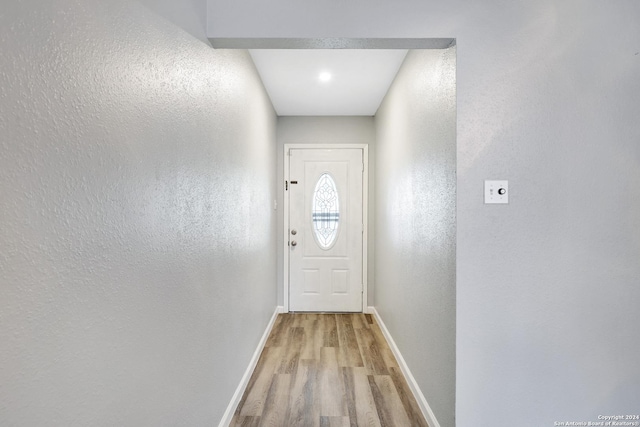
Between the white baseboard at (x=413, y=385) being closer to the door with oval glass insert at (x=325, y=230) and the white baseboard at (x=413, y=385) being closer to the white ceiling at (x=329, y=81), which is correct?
the door with oval glass insert at (x=325, y=230)

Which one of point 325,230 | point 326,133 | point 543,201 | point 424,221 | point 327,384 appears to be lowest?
point 327,384

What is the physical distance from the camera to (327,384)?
101 inches

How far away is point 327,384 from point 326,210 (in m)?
2.20

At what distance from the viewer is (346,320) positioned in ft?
13.3

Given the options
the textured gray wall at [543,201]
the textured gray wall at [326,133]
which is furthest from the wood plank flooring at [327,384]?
the textured gray wall at [326,133]

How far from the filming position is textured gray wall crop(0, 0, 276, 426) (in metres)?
0.66

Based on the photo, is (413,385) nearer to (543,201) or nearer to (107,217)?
(543,201)

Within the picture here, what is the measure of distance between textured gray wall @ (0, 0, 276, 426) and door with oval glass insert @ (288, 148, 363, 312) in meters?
2.51

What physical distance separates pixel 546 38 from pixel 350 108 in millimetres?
2495

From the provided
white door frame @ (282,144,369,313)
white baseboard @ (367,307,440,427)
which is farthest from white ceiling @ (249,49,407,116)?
white baseboard @ (367,307,440,427)

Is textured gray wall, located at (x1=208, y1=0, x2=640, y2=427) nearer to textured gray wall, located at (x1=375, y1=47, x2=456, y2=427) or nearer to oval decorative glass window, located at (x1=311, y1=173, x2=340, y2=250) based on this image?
textured gray wall, located at (x1=375, y1=47, x2=456, y2=427)

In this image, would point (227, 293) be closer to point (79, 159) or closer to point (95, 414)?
point (95, 414)

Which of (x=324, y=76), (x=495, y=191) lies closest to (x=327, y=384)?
(x=495, y=191)

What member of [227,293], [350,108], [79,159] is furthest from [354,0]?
[350,108]
